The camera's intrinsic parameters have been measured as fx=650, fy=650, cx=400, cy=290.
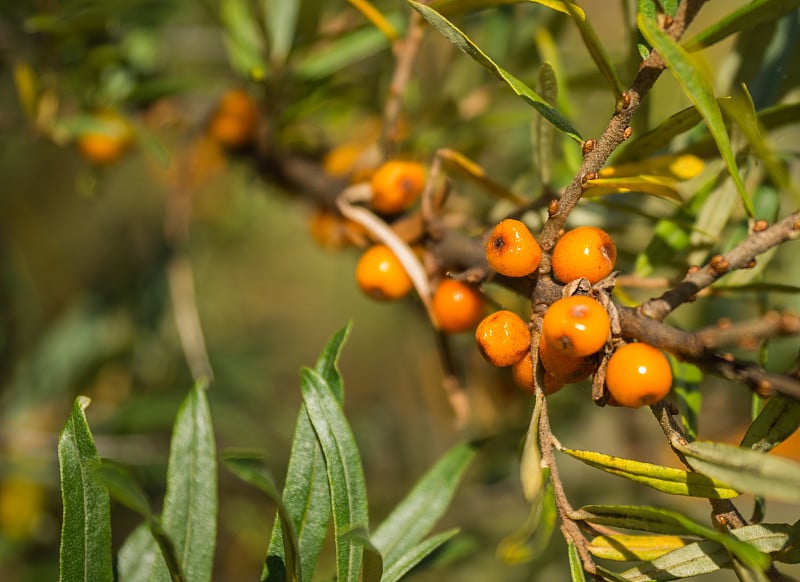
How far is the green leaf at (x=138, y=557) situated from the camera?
2.21ft

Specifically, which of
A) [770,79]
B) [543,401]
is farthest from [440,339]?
[770,79]

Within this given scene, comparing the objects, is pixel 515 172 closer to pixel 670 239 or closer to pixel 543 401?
pixel 670 239

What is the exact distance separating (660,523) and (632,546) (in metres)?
0.06

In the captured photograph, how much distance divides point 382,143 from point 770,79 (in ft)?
1.59

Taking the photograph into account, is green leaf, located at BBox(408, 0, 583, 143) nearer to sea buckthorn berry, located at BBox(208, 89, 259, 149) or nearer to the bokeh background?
the bokeh background

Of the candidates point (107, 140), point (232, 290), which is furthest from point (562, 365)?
point (232, 290)

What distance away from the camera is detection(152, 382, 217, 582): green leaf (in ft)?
2.01

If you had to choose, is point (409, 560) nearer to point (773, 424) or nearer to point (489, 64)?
point (773, 424)

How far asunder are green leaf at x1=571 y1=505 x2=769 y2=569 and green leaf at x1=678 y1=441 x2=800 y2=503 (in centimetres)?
4

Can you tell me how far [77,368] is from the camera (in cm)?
138

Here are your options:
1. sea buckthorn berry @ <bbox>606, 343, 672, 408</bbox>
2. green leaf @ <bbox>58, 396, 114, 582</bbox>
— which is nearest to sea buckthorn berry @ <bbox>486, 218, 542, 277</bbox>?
sea buckthorn berry @ <bbox>606, 343, 672, 408</bbox>

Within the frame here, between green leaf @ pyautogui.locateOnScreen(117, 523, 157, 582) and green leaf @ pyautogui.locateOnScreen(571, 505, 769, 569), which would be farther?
green leaf @ pyautogui.locateOnScreen(117, 523, 157, 582)

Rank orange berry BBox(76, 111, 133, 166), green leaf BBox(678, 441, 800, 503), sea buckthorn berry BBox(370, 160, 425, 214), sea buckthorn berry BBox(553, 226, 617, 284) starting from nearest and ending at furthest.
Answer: green leaf BBox(678, 441, 800, 503) → sea buckthorn berry BBox(553, 226, 617, 284) → sea buckthorn berry BBox(370, 160, 425, 214) → orange berry BBox(76, 111, 133, 166)

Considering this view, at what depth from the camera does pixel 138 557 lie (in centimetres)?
68
